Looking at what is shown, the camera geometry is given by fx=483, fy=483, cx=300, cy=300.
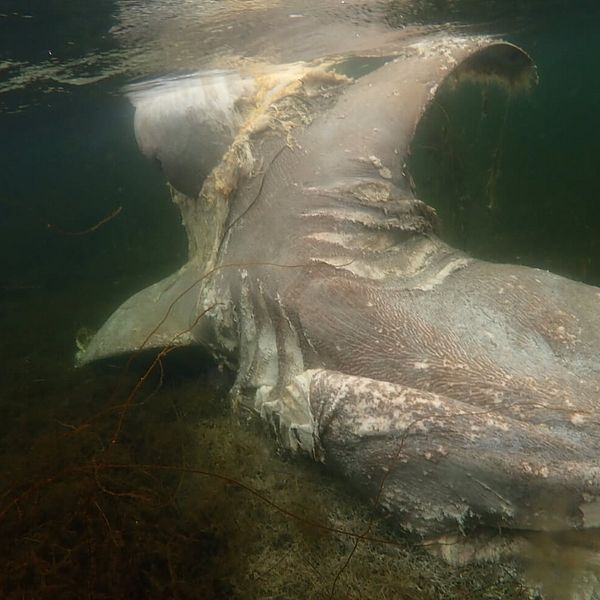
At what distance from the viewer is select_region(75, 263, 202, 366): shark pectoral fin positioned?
452cm

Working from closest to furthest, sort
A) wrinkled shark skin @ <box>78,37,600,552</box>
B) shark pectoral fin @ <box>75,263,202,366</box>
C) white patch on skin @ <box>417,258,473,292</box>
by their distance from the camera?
1. wrinkled shark skin @ <box>78,37,600,552</box>
2. white patch on skin @ <box>417,258,473,292</box>
3. shark pectoral fin @ <box>75,263,202,366</box>

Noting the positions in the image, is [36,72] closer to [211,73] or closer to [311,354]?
[211,73]

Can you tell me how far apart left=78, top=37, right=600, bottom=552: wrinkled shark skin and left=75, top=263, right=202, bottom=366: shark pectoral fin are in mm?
34

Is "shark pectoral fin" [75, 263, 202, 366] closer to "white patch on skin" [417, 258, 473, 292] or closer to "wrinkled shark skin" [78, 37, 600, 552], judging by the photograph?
"wrinkled shark skin" [78, 37, 600, 552]

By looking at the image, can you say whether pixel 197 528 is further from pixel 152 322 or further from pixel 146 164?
pixel 146 164

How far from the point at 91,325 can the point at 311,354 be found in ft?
19.1

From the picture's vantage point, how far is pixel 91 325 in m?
7.73

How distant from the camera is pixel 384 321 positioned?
9.62ft

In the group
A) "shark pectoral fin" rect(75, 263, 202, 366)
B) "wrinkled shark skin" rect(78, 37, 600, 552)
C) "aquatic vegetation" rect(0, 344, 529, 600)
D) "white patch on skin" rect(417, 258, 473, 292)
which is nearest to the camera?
"wrinkled shark skin" rect(78, 37, 600, 552)

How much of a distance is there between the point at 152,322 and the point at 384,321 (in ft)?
8.90

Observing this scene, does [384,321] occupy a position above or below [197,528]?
above

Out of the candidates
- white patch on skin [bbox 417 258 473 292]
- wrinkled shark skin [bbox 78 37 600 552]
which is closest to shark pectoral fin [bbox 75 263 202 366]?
wrinkled shark skin [bbox 78 37 600 552]

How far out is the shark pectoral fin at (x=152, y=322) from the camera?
4.52 metres

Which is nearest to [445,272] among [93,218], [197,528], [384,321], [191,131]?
[384,321]
